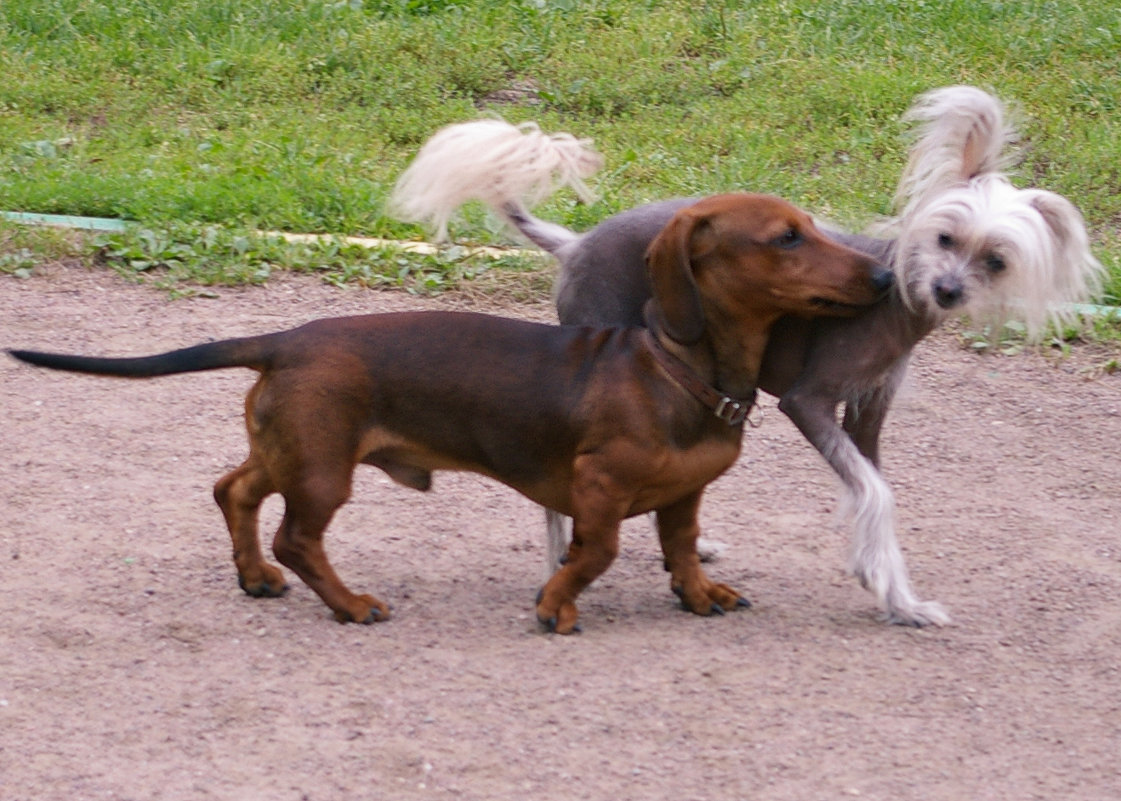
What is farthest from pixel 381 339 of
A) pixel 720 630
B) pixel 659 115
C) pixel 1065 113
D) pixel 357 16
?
pixel 357 16

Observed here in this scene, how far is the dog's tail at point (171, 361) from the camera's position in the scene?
149 inches

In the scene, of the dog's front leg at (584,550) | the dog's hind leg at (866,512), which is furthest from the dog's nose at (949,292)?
the dog's front leg at (584,550)

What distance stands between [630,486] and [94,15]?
25.6 feet

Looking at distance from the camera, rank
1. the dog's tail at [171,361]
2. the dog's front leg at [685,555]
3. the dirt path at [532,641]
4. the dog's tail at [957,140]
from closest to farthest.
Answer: the dirt path at [532,641]
the dog's tail at [171,361]
the dog's tail at [957,140]
the dog's front leg at [685,555]

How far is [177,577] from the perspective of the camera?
4340 mm

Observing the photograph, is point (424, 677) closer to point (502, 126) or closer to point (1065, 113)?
point (502, 126)

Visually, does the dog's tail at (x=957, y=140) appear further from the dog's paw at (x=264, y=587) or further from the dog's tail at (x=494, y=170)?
the dog's paw at (x=264, y=587)

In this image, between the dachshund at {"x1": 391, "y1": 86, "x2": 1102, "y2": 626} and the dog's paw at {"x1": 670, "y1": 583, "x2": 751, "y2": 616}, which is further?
the dog's paw at {"x1": 670, "y1": 583, "x2": 751, "y2": 616}

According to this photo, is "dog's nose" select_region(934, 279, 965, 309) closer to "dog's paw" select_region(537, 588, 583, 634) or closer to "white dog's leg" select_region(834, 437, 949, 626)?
"white dog's leg" select_region(834, 437, 949, 626)

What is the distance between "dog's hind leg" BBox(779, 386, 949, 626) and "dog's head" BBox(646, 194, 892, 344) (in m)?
0.32

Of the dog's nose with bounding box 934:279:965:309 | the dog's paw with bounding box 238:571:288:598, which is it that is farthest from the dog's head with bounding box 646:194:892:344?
the dog's paw with bounding box 238:571:288:598

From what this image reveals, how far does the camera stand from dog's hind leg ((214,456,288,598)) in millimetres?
4090

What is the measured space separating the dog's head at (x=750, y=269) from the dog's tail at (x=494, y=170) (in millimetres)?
708

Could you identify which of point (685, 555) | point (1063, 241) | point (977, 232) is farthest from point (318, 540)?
point (1063, 241)
